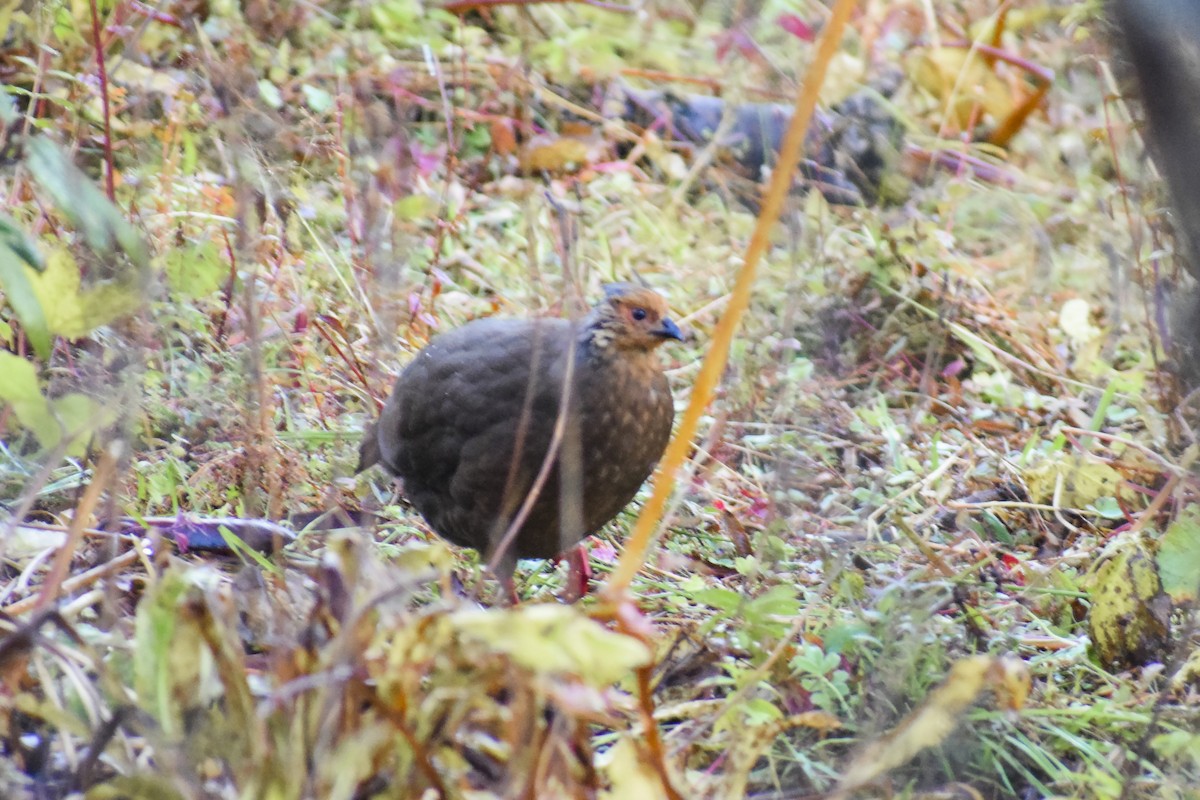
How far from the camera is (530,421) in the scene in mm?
3275

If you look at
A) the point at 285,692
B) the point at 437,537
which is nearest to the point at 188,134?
the point at 437,537

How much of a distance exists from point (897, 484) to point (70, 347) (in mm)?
2370

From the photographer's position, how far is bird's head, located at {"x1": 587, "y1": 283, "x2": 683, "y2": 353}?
136 inches

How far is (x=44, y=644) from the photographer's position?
1.90 m

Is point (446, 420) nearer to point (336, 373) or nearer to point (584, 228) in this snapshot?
point (336, 373)

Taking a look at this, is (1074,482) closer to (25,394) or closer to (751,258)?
(751,258)

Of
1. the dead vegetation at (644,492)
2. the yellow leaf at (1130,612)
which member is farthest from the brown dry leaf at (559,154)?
the yellow leaf at (1130,612)

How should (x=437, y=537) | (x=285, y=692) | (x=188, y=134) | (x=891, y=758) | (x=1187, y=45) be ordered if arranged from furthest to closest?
(x=188, y=134)
(x=437, y=537)
(x=891, y=758)
(x=285, y=692)
(x=1187, y=45)

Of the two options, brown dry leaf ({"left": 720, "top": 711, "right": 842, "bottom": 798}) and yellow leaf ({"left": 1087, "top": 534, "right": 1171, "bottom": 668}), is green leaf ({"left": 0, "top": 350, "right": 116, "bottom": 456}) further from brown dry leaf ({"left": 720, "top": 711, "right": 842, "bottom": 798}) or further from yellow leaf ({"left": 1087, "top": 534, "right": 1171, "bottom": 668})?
yellow leaf ({"left": 1087, "top": 534, "right": 1171, "bottom": 668})

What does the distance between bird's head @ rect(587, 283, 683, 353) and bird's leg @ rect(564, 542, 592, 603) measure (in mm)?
519

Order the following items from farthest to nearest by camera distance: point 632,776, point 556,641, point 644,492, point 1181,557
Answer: point 644,492, point 1181,557, point 632,776, point 556,641

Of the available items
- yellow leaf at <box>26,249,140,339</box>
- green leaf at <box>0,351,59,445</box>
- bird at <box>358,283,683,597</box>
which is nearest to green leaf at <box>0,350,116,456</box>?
green leaf at <box>0,351,59,445</box>

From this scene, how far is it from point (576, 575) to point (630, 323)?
633 mm

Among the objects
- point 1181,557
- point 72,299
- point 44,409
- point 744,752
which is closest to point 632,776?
point 744,752
